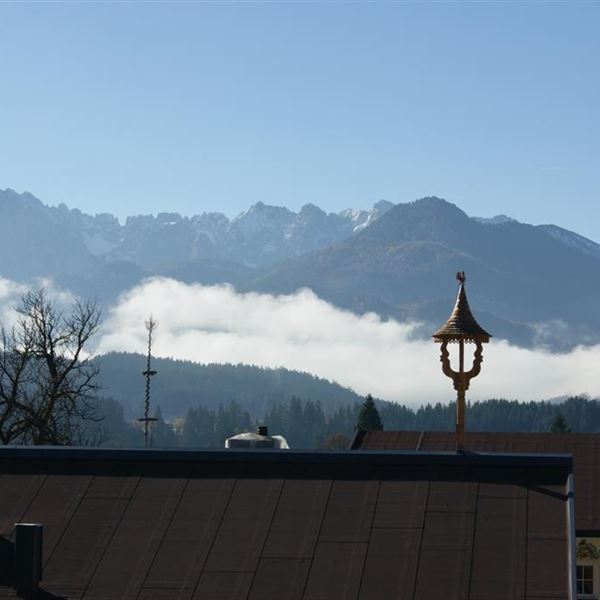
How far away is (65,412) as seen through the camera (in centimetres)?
7056

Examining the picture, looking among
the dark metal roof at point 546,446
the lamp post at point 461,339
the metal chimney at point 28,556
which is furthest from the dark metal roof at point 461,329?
the dark metal roof at point 546,446

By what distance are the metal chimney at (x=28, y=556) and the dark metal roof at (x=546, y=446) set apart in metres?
32.0

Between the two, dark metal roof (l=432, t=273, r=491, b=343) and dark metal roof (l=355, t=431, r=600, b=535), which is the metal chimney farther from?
dark metal roof (l=355, t=431, r=600, b=535)

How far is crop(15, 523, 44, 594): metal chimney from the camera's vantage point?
24.9 meters

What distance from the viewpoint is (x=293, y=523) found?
25906 millimetres

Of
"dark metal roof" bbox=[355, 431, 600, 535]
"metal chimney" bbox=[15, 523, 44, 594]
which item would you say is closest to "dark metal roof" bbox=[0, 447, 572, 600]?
"metal chimney" bbox=[15, 523, 44, 594]

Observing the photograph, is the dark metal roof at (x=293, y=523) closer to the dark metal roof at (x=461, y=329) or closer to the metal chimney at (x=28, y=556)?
the metal chimney at (x=28, y=556)

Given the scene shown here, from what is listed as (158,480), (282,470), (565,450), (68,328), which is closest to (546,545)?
(282,470)

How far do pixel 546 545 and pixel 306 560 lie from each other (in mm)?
3796

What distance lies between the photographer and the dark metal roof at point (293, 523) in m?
24.5

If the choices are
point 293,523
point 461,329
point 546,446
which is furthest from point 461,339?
point 546,446

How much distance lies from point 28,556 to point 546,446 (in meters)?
40.9

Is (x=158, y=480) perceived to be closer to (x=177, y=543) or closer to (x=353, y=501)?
(x=177, y=543)

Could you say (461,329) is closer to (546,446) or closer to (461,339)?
(461,339)
